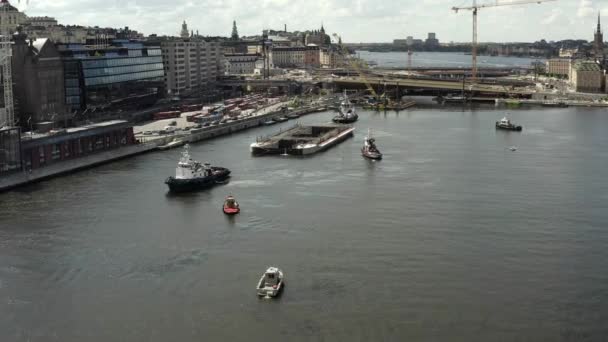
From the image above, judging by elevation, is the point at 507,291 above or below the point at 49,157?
below

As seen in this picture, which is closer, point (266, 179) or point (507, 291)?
point (507, 291)

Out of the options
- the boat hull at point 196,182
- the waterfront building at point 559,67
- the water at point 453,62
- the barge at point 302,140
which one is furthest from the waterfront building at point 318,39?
the boat hull at point 196,182

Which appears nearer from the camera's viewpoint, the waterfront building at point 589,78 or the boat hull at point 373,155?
the boat hull at point 373,155

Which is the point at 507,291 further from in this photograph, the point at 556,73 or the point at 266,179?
the point at 556,73

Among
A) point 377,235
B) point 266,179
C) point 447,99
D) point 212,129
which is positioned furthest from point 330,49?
point 377,235

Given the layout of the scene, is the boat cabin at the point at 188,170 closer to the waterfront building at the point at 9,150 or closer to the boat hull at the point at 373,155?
the waterfront building at the point at 9,150

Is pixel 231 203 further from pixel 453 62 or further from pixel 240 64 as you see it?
pixel 453 62

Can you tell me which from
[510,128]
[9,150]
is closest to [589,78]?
[510,128]
